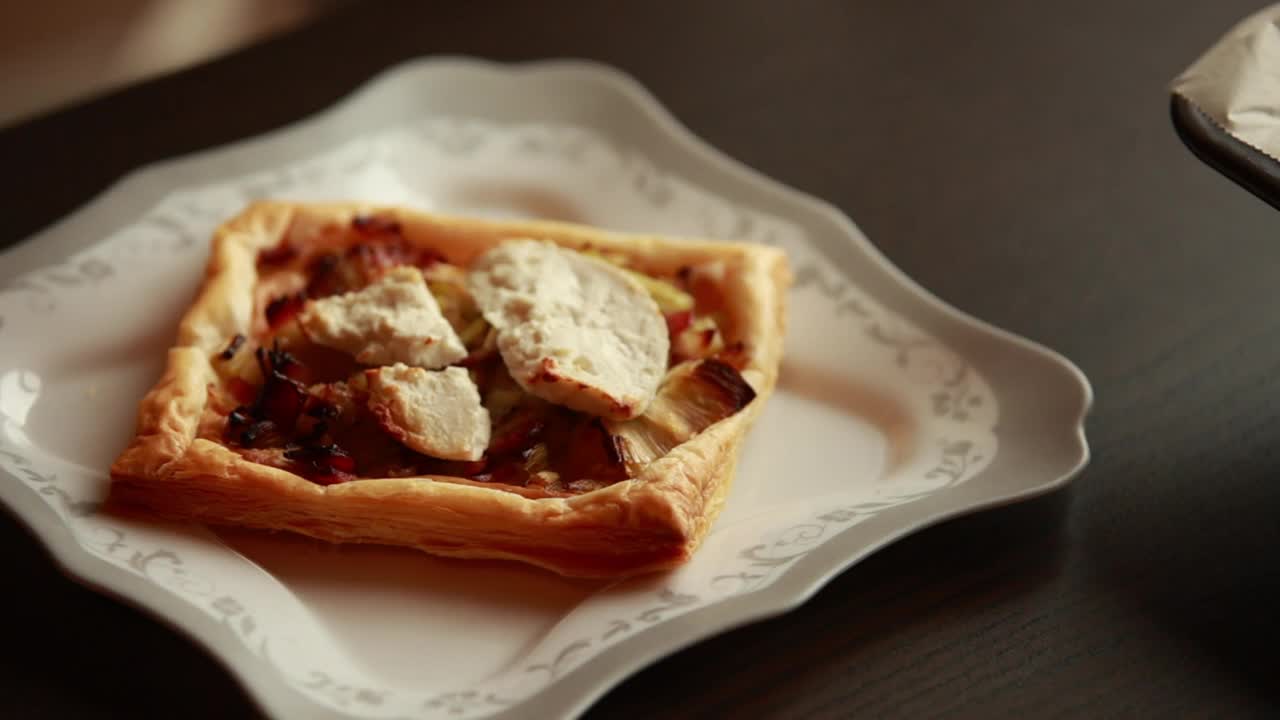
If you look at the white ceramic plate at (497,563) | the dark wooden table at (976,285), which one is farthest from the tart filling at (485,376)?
the dark wooden table at (976,285)

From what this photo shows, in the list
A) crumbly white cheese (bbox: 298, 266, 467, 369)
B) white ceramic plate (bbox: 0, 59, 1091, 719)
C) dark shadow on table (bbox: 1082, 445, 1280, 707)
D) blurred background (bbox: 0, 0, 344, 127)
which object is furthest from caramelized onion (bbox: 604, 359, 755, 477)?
blurred background (bbox: 0, 0, 344, 127)

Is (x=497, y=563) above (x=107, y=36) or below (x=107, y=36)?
above

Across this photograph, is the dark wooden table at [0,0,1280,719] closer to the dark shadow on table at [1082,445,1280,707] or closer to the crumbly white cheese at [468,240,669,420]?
the dark shadow on table at [1082,445,1280,707]

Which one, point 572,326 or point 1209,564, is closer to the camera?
point 1209,564

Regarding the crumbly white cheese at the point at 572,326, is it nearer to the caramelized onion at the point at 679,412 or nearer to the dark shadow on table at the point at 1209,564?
the caramelized onion at the point at 679,412

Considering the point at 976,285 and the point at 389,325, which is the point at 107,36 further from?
the point at 976,285

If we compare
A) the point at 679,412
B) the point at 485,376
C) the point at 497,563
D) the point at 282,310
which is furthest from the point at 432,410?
the point at 282,310
